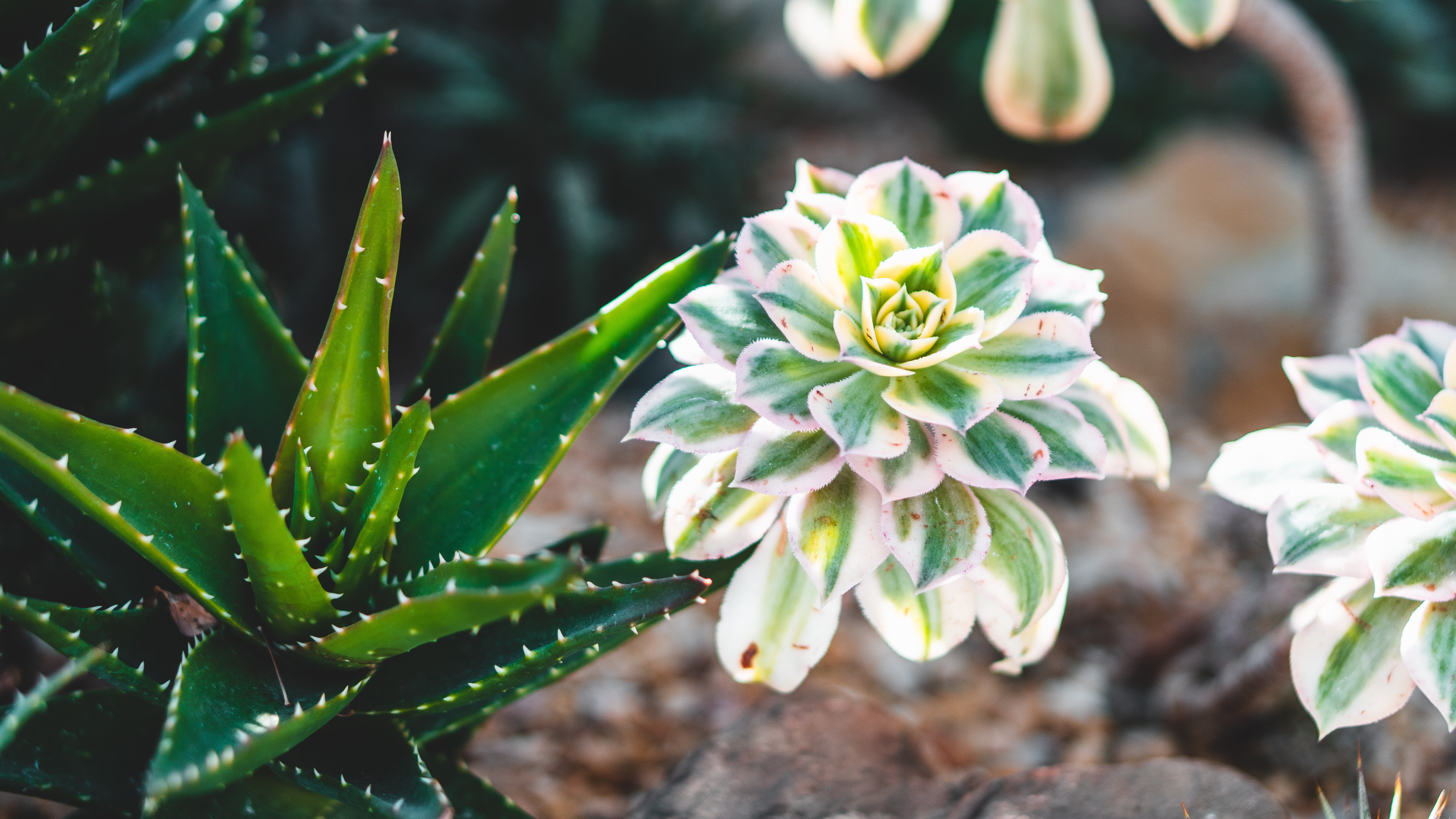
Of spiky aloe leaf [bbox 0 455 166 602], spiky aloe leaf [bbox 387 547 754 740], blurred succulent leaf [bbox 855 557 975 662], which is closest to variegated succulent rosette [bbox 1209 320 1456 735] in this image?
blurred succulent leaf [bbox 855 557 975 662]

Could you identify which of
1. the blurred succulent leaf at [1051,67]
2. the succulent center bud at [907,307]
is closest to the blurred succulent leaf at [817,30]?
the blurred succulent leaf at [1051,67]

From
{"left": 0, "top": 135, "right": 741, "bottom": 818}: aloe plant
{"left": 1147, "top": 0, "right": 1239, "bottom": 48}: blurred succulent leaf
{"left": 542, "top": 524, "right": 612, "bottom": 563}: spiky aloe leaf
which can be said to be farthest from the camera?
{"left": 1147, "top": 0, "right": 1239, "bottom": 48}: blurred succulent leaf

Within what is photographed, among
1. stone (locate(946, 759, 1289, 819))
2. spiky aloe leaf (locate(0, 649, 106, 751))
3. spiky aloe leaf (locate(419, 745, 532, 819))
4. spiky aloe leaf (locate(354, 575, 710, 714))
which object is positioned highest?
spiky aloe leaf (locate(0, 649, 106, 751))

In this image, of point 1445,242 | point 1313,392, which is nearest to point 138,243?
point 1313,392

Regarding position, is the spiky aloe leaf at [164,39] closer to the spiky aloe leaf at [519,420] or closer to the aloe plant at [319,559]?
the aloe plant at [319,559]

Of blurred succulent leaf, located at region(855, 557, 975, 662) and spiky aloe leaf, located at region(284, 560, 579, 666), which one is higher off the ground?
spiky aloe leaf, located at region(284, 560, 579, 666)

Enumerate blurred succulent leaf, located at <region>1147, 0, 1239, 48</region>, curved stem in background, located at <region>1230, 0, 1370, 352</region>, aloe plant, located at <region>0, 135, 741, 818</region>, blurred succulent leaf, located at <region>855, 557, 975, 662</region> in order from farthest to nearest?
curved stem in background, located at <region>1230, 0, 1370, 352</region>
blurred succulent leaf, located at <region>1147, 0, 1239, 48</region>
blurred succulent leaf, located at <region>855, 557, 975, 662</region>
aloe plant, located at <region>0, 135, 741, 818</region>

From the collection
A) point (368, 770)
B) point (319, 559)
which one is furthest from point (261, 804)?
point (319, 559)

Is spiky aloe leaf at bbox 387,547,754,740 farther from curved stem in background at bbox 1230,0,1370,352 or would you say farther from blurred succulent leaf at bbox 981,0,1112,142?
curved stem in background at bbox 1230,0,1370,352
